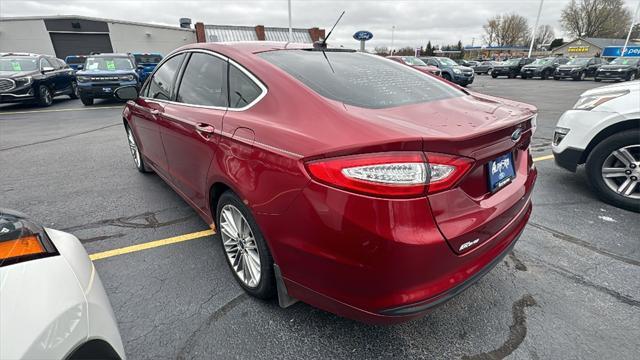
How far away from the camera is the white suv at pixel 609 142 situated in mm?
3443

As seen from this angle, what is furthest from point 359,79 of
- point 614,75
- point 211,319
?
point 614,75

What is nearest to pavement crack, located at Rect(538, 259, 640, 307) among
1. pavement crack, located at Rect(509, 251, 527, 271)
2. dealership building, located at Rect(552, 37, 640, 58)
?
pavement crack, located at Rect(509, 251, 527, 271)

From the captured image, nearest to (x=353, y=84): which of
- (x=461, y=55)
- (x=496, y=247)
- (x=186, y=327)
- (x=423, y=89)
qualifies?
(x=423, y=89)

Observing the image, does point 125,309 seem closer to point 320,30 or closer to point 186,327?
point 186,327

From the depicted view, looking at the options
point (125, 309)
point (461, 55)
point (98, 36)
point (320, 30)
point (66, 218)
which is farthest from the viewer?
point (461, 55)

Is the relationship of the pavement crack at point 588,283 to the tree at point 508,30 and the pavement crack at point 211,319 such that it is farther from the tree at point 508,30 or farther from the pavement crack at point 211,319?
the tree at point 508,30

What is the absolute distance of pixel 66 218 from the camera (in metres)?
3.50

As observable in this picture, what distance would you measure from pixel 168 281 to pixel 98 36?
112ft

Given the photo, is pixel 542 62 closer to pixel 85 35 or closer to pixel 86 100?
pixel 86 100

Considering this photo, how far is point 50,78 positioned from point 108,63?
215 cm

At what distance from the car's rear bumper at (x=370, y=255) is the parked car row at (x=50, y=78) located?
464 inches

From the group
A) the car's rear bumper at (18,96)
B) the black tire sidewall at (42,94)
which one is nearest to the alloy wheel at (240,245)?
the car's rear bumper at (18,96)

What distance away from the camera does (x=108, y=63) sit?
1224cm

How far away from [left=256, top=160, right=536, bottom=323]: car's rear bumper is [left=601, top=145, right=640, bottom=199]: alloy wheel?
112 inches
